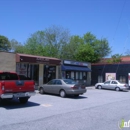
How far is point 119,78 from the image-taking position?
3203cm

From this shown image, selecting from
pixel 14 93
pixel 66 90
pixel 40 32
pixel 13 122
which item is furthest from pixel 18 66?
pixel 40 32

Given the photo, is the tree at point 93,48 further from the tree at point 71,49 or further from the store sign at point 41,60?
the store sign at point 41,60

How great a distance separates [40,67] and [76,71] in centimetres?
781

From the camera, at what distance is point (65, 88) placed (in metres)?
16.0

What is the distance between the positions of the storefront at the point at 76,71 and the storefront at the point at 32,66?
146 centimetres

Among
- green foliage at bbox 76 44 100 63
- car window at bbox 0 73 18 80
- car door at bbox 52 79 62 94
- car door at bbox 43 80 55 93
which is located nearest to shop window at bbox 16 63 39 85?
car door at bbox 43 80 55 93

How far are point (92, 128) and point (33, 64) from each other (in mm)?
17245

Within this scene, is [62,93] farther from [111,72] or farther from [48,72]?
[111,72]

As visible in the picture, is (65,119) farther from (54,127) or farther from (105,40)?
(105,40)

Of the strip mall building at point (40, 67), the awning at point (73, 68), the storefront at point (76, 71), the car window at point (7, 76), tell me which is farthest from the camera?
the storefront at point (76, 71)

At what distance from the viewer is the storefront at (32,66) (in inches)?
798

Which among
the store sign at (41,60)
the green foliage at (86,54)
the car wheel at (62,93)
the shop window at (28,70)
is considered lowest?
the car wheel at (62,93)

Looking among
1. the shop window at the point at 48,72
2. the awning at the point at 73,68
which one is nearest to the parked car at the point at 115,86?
the awning at the point at 73,68

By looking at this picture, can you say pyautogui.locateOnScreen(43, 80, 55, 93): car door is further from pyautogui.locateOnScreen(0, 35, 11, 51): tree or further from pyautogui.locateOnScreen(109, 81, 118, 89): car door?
pyautogui.locateOnScreen(0, 35, 11, 51): tree
